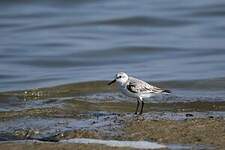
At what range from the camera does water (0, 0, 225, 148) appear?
14.5 m

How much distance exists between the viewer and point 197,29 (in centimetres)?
2494

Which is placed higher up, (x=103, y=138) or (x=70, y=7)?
(x=70, y=7)

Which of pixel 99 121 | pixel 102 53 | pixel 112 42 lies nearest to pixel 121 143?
pixel 99 121

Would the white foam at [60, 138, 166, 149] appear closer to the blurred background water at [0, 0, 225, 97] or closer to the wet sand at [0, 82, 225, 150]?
the wet sand at [0, 82, 225, 150]

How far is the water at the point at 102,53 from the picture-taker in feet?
47.5

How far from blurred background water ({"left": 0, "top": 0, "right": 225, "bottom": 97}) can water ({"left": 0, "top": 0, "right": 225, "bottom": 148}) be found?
24mm

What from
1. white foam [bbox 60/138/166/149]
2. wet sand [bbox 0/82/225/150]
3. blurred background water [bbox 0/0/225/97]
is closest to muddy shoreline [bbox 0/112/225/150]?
wet sand [bbox 0/82/225/150]

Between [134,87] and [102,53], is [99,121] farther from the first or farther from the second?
[102,53]

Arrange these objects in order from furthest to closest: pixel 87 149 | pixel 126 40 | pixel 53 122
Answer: pixel 126 40
pixel 53 122
pixel 87 149

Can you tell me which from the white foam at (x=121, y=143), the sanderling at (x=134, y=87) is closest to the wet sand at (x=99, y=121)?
the white foam at (x=121, y=143)

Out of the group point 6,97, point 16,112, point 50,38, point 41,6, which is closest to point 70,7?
point 41,6

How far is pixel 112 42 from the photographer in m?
23.2

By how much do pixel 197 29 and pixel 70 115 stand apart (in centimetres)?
1336

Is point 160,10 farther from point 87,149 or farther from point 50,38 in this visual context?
point 87,149
